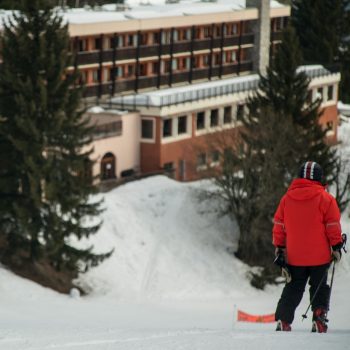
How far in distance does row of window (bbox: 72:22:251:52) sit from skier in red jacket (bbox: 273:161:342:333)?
4650 cm

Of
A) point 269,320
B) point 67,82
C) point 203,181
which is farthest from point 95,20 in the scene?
point 269,320

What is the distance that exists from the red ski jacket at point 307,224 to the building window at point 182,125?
44425 millimetres

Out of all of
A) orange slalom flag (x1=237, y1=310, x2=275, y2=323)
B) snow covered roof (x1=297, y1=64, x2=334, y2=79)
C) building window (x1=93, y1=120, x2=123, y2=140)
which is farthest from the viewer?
snow covered roof (x1=297, y1=64, x2=334, y2=79)

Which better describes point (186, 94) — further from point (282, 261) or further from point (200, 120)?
point (282, 261)

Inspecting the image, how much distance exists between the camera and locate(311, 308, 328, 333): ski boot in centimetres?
1246

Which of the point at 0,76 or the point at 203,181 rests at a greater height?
the point at 0,76

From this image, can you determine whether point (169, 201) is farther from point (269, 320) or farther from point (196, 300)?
point (269, 320)

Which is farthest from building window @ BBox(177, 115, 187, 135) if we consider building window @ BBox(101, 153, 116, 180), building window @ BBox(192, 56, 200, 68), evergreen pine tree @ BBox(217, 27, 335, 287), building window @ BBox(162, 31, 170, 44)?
building window @ BBox(192, 56, 200, 68)

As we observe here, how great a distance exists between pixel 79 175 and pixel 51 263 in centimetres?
294

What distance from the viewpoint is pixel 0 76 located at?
3669 cm

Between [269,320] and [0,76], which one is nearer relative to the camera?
[269,320]

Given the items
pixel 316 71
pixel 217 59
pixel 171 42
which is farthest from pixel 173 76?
pixel 316 71

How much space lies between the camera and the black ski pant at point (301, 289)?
1252 cm

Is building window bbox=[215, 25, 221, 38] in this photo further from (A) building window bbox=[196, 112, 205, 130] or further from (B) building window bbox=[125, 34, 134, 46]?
(A) building window bbox=[196, 112, 205, 130]
